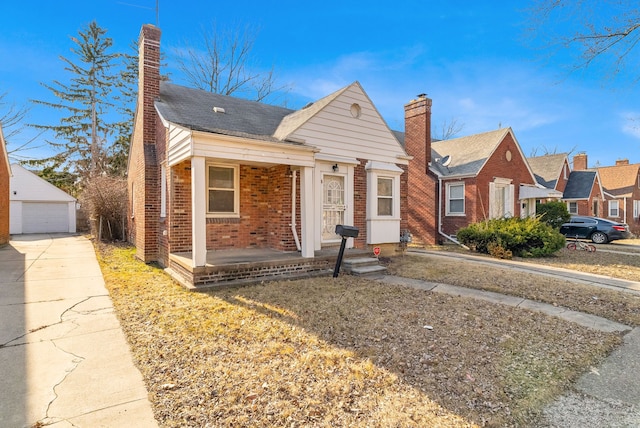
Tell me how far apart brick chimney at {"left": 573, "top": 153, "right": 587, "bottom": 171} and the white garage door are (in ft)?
136

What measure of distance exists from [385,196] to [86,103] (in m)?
27.9

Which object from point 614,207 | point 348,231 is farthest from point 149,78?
point 614,207

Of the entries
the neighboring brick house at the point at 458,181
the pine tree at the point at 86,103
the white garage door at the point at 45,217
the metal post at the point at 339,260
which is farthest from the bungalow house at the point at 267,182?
the pine tree at the point at 86,103

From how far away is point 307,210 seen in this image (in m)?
7.46

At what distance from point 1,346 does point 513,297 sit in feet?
24.9

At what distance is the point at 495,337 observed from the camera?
13.3 ft

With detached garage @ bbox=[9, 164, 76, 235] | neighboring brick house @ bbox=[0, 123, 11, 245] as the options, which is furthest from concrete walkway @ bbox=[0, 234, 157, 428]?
detached garage @ bbox=[9, 164, 76, 235]

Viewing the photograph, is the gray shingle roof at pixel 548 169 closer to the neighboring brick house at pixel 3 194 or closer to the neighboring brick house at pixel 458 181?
the neighboring brick house at pixel 458 181

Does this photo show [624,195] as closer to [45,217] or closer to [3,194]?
[3,194]

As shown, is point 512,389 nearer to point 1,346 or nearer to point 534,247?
point 1,346

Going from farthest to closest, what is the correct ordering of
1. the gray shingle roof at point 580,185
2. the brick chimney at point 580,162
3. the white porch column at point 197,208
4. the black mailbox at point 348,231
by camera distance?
the brick chimney at point 580,162, the gray shingle roof at point 580,185, the black mailbox at point 348,231, the white porch column at point 197,208

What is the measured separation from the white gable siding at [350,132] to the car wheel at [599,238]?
14.8 meters

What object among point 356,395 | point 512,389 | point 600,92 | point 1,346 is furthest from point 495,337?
point 600,92

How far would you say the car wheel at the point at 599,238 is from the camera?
17375 mm
